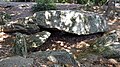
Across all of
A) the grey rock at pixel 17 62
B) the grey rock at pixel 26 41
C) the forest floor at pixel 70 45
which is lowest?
the forest floor at pixel 70 45

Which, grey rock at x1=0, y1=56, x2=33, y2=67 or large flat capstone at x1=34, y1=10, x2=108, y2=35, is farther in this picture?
large flat capstone at x1=34, y1=10, x2=108, y2=35

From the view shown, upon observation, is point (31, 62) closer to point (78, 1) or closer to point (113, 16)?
point (113, 16)

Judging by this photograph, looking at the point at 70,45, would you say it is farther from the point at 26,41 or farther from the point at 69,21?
the point at 26,41

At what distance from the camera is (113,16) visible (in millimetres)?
12773

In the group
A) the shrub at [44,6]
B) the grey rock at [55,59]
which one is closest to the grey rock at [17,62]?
the grey rock at [55,59]

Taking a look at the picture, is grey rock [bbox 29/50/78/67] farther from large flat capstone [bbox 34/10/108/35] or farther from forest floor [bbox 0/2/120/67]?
large flat capstone [bbox 34/10/108/35]

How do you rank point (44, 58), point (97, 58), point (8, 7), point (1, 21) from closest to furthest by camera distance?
point (44, 58)
point (97, 58)
point (1, 21)
point (8, 7)

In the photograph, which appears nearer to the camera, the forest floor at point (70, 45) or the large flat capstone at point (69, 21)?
the forest floor at point (70, 45)

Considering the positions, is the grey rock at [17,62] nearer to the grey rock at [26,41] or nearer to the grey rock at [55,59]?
the grey rock at [55,59]

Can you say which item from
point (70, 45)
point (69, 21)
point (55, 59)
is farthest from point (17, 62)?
point (69, 21)

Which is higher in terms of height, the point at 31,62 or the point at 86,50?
the point at 31,62

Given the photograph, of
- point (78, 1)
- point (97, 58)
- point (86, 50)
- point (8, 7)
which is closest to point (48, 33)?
point (86, 50)

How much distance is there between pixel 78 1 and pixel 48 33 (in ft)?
30.4

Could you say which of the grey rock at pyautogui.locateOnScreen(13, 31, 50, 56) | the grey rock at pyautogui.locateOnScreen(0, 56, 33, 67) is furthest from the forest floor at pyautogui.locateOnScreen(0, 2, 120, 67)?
the grey rock at pyautogui.locateOnScreen(0, 56, 33, 67)
